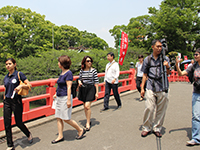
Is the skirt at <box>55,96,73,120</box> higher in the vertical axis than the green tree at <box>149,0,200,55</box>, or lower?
lower

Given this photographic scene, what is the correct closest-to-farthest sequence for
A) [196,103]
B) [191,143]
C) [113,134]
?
[191,143] < [196,103] < [113,134]

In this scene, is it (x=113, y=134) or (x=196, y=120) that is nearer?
(x=196, y=120)

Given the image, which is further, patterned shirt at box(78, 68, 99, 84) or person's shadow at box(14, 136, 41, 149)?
patterned shirt at box(78, 68, 99, 84)

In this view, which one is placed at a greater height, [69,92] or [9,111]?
[69,92]

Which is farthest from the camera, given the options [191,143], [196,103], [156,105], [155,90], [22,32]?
[22,32]

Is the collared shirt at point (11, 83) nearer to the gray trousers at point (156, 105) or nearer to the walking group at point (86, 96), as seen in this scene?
the walking group at point (86, 96)

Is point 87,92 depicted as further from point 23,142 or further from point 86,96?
point 23,142

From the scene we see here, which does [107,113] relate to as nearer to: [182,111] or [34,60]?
[182,111]

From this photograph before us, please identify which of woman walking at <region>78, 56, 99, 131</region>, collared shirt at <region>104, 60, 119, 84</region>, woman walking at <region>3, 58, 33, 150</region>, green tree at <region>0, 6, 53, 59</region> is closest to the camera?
woman walking at <region>3, 58, 33, 150</region>

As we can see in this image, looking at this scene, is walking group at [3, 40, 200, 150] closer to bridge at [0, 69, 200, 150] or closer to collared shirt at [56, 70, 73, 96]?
collared shirt at [56, 70, 73, 96]

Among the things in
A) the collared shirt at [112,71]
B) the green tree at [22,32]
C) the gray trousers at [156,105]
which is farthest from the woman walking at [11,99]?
the green tree at [22,32]

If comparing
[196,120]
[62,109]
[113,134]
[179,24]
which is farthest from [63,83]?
[179,24]

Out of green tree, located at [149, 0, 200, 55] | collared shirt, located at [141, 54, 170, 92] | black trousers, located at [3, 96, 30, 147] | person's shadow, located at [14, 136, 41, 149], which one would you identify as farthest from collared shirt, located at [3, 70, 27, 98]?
green tree, located at [149, 0, 200, 55]

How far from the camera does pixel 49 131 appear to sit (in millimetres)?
3982
